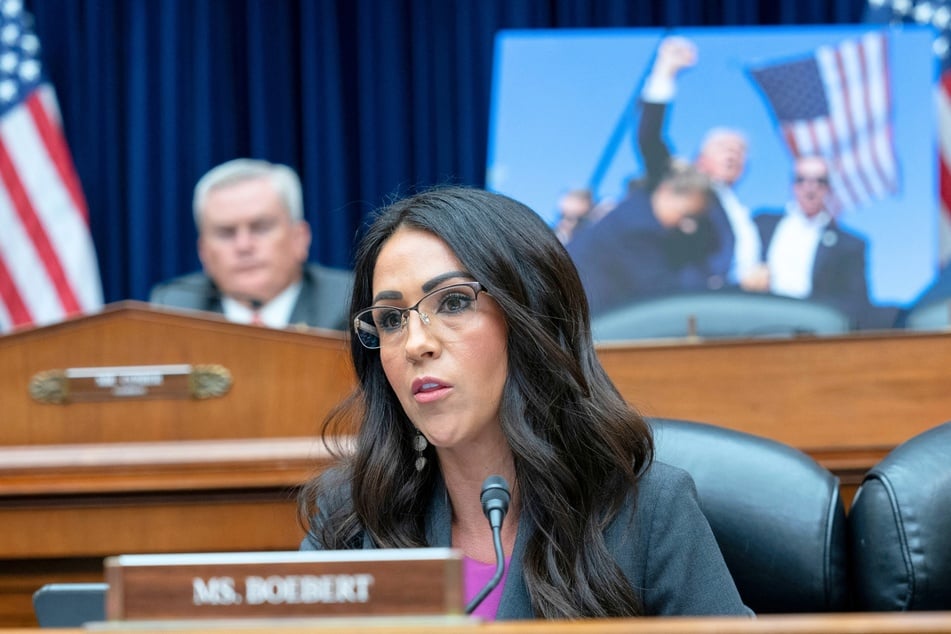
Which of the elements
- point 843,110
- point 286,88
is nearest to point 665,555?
point 843,110

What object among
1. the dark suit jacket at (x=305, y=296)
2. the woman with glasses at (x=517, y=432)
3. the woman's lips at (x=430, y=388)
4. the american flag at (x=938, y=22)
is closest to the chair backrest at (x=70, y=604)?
the woman with glasses at (x=517, y=432)

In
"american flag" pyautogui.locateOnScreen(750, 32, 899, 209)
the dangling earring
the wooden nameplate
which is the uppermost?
"american flag" pyautogui.locateOnScreen(750, 32, 899, 209)

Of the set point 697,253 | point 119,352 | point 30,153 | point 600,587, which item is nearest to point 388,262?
point 600,587

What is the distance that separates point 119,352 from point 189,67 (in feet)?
10.3

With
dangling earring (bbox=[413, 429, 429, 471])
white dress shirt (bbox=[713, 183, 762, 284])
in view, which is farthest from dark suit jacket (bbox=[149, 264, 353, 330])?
dangling earring (bbox=[413, 429, 429, 471])

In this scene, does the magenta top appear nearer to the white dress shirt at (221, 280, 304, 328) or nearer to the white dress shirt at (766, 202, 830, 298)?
the white dress shirt at (221, 280, 304, 328)

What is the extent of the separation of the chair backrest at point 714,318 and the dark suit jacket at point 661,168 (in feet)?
4.26

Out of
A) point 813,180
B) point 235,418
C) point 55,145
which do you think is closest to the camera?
point 235,418

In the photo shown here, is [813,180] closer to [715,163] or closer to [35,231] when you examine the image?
[715,163]

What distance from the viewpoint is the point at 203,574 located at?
95cm

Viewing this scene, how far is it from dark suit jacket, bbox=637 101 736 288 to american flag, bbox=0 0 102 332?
2190 millimetres

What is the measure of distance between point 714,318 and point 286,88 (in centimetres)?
268

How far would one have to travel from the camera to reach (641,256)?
4.46m

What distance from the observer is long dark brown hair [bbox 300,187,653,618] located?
63.2 inches
